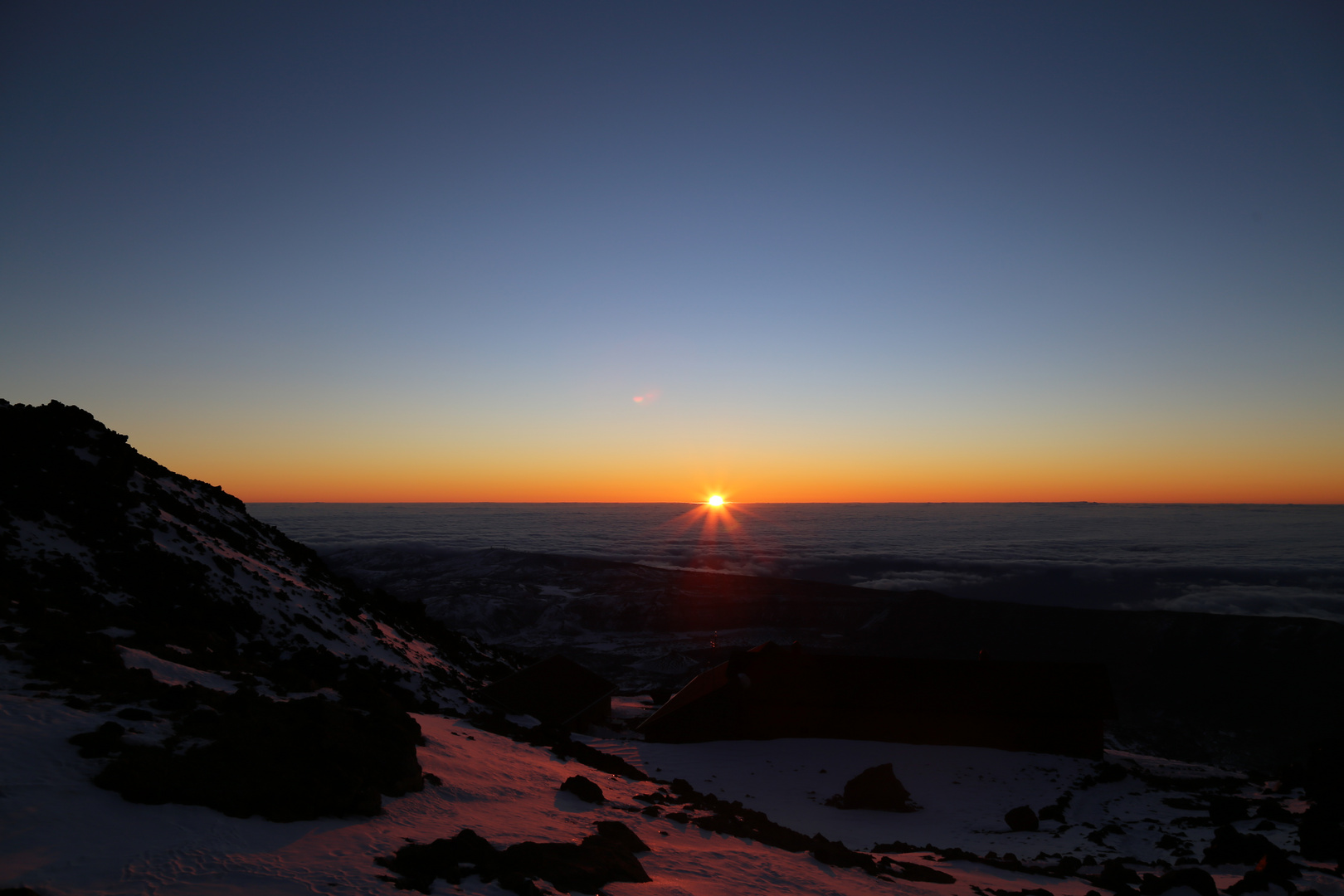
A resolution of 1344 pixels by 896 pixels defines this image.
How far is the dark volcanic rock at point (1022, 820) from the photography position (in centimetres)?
2070

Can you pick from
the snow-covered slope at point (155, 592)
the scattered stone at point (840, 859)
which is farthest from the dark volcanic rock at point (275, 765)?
the scattered stone at point (840, 859)

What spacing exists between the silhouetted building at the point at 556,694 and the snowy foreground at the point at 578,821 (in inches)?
83.8

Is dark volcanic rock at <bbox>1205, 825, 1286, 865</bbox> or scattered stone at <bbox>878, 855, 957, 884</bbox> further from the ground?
scattered stone at <bbox>878, 855, 957, 884</bbox>

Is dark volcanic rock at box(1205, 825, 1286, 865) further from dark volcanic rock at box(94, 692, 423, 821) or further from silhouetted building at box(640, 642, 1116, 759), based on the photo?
dark volcanic rock at box(94, 692, 423, 821)

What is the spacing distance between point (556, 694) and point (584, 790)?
14.7m

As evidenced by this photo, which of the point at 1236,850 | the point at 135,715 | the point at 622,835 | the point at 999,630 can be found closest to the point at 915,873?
the point at 622,835

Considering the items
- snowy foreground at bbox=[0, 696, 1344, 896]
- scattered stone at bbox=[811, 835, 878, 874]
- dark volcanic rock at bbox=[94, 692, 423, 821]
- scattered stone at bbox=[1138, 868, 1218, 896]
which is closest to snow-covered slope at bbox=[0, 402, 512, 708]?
dark volcanic rock at bbox=[94, 692, 423, 821]

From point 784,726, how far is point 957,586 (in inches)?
2375

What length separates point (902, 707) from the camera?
2909 cm

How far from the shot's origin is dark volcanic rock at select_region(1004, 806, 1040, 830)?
2070 centimetres

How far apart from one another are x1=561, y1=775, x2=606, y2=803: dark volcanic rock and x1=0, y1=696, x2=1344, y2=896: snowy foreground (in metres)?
0.23

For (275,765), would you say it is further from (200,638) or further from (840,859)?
(840,859)

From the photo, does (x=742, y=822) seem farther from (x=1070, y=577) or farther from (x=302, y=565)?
(x=1070, y=577)

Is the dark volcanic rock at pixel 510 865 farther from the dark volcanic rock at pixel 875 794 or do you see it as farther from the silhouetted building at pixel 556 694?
the silhouetted building at pixel 556 694
